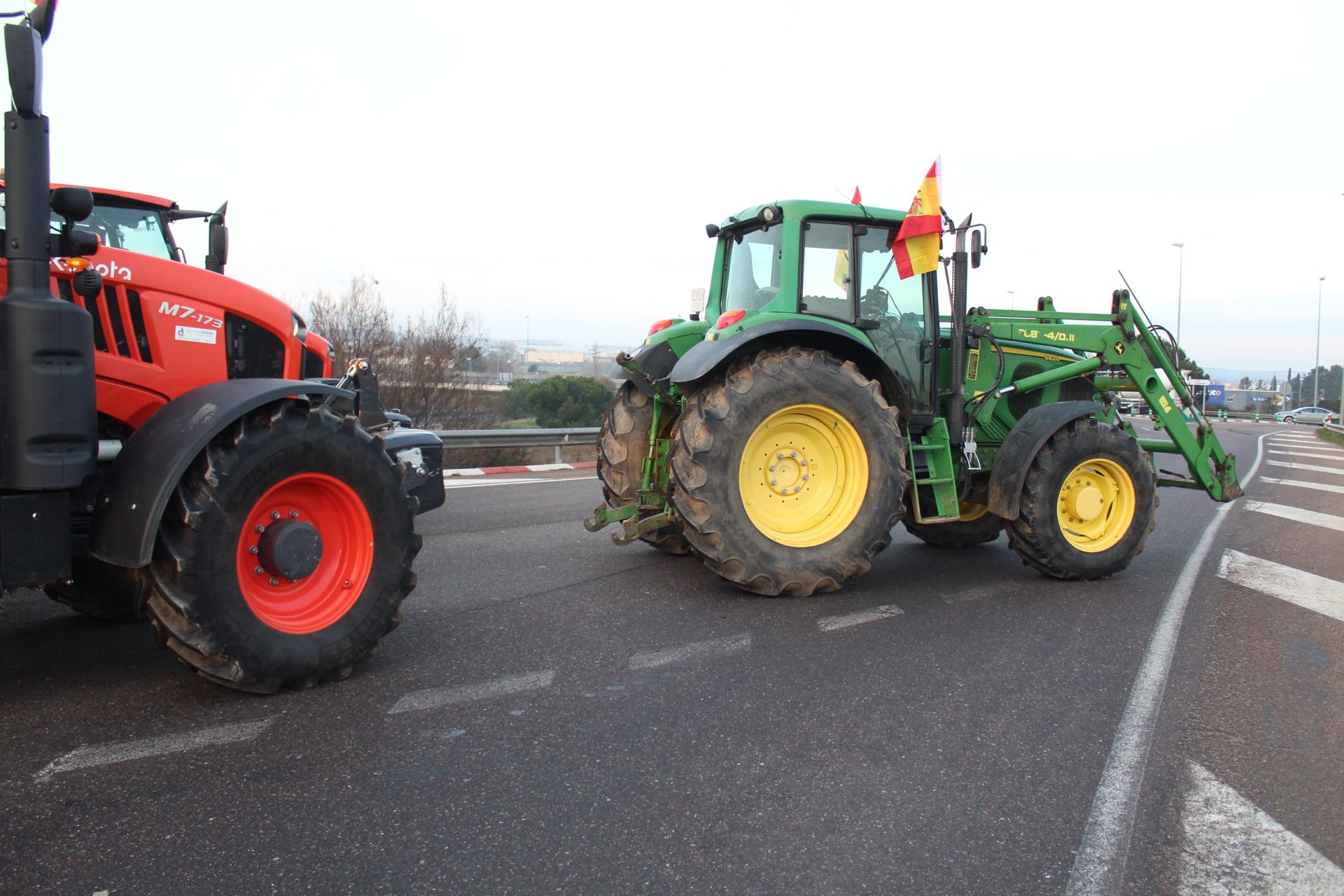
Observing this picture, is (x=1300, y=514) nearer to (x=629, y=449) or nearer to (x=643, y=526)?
(x=629, y=449)

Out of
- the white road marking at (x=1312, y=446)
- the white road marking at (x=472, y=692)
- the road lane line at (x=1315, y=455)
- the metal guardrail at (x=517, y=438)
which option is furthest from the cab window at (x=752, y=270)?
the white road marking at (x=1312, y=446)

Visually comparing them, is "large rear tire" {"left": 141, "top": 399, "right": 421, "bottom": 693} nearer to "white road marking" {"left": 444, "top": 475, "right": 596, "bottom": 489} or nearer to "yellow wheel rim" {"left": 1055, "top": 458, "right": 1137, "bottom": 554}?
"yellow wheel rim" {"left": 1055, "top": 458, "right": 1137, "bottom": 554}

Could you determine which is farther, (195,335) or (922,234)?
(922,234)

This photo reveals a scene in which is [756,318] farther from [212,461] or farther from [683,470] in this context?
[212,461]

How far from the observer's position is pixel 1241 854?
2.62 metres

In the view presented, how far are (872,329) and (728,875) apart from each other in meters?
4.30

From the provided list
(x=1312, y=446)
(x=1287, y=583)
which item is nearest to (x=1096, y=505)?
(x=1287, y=583)

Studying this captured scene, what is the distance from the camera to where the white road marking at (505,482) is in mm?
10914

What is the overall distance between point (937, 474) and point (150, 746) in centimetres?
468

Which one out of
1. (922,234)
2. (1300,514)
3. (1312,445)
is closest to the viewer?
(922,234)

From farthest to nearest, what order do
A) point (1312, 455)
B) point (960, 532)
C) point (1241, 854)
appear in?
point (1312, 455)
point (960, 532)
point (1241, 854)

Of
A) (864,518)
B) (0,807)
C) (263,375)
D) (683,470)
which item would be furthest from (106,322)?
(864,518)

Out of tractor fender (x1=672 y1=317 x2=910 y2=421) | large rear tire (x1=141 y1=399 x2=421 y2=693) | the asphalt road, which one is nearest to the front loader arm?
tractor fender (x1=672 y1=317 x2=910 y2=421)

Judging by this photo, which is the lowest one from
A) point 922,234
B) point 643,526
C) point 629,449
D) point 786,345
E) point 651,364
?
point 643,526
